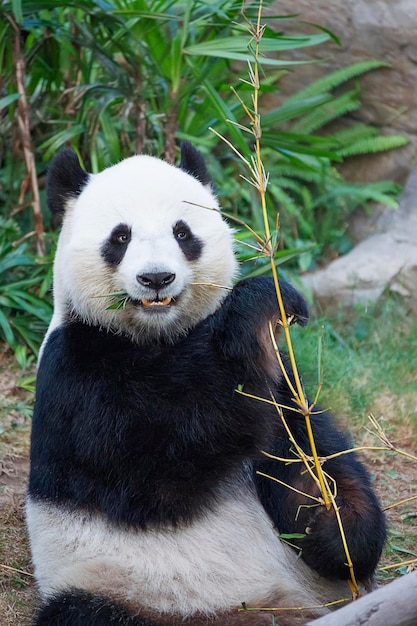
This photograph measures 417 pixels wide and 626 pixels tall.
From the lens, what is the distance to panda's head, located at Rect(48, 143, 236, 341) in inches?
130

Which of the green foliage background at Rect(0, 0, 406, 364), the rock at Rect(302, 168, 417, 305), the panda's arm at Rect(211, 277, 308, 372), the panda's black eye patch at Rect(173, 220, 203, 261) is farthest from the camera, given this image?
the rock at Rect(302, 168, 417, 305)

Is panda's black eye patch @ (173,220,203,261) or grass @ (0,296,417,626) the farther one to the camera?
grass @ (0,296,417,626)

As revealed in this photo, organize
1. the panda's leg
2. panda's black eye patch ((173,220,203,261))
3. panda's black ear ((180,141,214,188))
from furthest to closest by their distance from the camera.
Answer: panda's black ear ((180,141,214,188)) → panda's black eye patch ((173,220,203,261)) → the panda's leg

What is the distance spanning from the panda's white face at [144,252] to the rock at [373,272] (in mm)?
3834

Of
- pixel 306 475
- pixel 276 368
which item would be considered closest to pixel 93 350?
pixel 276 368

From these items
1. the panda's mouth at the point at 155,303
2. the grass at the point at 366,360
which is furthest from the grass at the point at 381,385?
the panda's mouth at the point at 155,303

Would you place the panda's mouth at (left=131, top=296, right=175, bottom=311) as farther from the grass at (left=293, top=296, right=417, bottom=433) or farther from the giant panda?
the grass at (left=293, top=296, right=417, bottom=433)

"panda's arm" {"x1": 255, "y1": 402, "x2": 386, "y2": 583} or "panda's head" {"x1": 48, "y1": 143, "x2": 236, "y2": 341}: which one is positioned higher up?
"panda's head" {"x1": 48, "y1": 143, "x2": 236, "y2": 341}

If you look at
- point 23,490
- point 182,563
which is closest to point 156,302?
point 182,563

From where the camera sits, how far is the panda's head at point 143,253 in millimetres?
3309

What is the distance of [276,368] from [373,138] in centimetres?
525

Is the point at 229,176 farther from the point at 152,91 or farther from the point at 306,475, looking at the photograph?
the point at 306,475

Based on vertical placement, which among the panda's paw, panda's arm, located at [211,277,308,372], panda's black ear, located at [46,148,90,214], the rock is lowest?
the rock

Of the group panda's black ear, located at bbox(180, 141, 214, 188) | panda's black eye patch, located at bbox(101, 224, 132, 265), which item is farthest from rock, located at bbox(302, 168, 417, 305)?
panda's black eye patch, located at bbox(101, 224, 132, 265)
